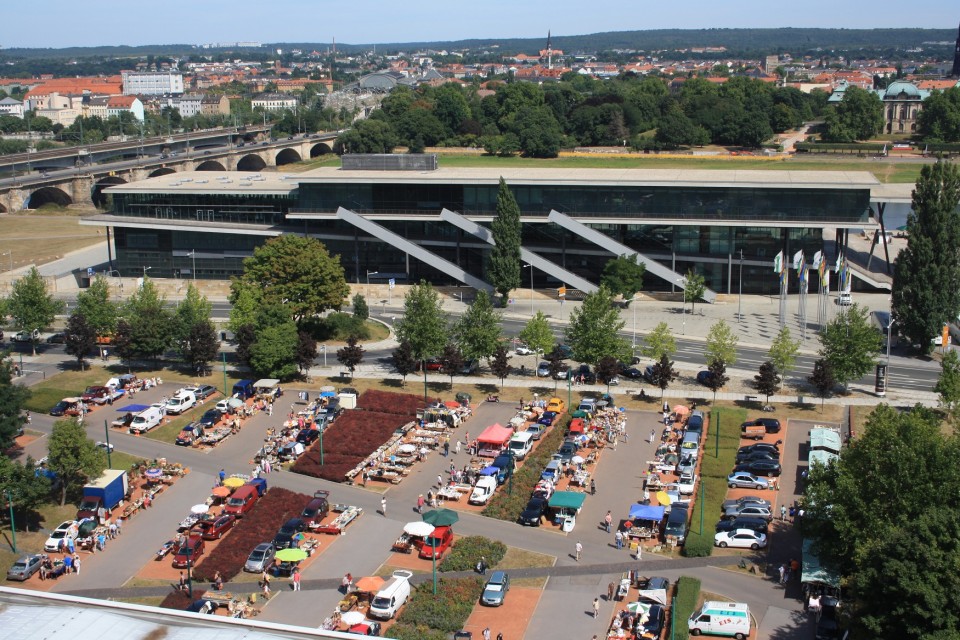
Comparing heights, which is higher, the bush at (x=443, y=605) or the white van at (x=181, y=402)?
the white van at (x=181, y=402)

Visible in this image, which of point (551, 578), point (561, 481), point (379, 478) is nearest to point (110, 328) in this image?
point (379, 478)

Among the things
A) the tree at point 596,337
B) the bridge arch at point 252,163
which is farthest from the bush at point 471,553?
the bridge arch at point 252,163

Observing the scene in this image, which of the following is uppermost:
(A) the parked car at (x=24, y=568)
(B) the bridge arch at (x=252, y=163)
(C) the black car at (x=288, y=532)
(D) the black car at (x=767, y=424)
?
(B) the bridge arch at (x=252, y=163)

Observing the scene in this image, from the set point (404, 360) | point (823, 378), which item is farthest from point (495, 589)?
point (823, 378)

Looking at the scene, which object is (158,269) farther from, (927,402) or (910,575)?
(910,575)

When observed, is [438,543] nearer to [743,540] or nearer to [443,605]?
[443,605]

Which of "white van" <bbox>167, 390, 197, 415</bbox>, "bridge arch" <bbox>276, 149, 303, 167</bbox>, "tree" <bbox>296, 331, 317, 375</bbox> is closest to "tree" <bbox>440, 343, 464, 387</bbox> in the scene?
"tree" <bbox>296, 331, 317, 375</bbox>

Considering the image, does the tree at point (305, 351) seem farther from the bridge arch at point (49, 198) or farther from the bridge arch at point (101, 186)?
the bridge arch at point (101, 186)
